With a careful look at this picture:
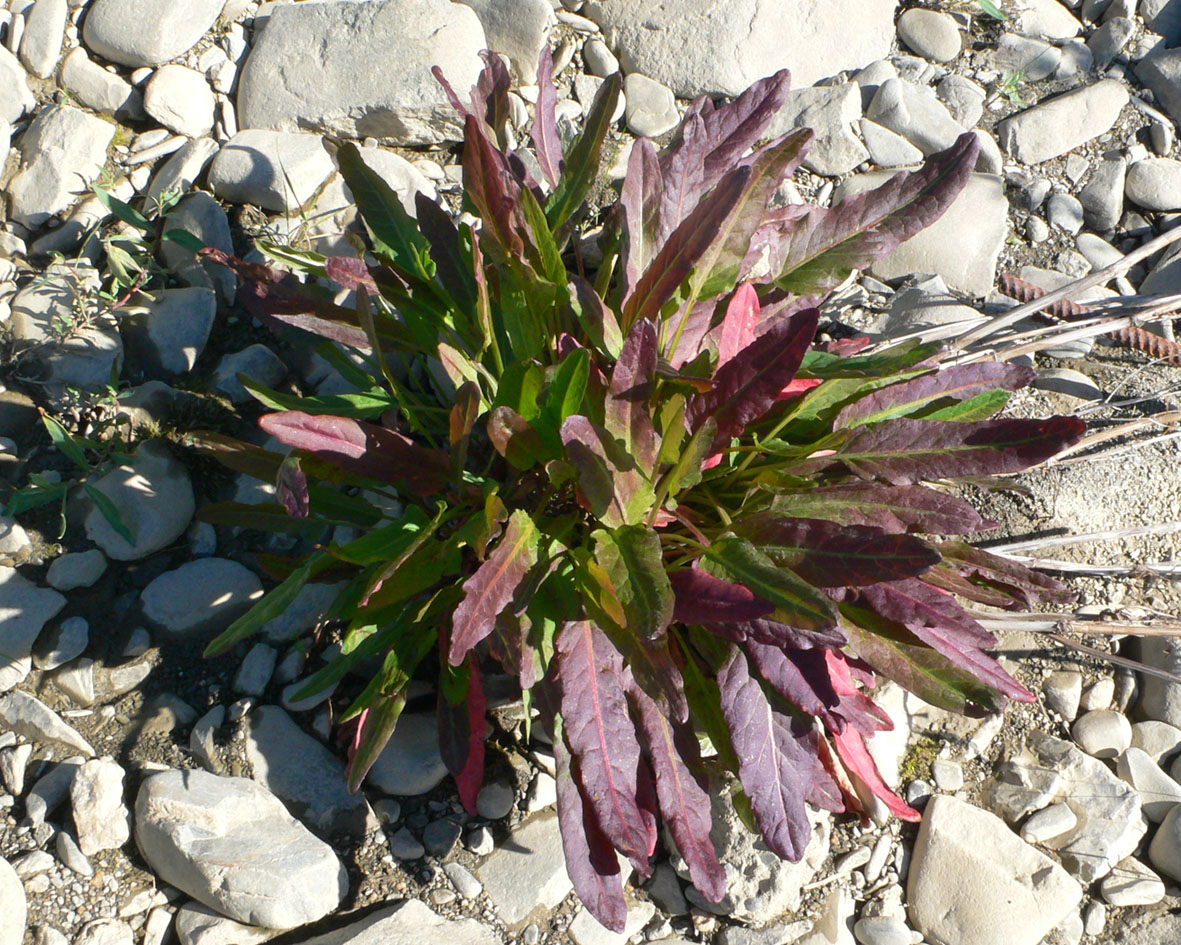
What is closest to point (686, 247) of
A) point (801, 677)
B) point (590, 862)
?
point (801, 677)

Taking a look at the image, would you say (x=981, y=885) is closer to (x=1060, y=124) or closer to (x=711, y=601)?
(x=711, y=601)

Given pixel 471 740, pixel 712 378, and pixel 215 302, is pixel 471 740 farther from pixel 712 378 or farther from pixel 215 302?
pixel 215 302

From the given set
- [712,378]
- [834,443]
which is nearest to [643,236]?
[712,378]

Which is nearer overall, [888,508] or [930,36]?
[888,508]

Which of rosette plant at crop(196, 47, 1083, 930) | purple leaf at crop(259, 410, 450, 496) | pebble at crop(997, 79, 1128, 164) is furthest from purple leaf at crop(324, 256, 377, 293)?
pebble at crop(997, 79, 1128, 164)

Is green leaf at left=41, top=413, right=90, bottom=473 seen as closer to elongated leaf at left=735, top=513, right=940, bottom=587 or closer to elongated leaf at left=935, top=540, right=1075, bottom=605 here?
elongated leaf at left=735, top=513, right=940, bottom=587

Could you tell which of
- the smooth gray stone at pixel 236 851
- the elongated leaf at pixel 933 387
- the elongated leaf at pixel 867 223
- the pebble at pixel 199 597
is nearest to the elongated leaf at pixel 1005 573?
the elongated leaf at pixel 933 387
